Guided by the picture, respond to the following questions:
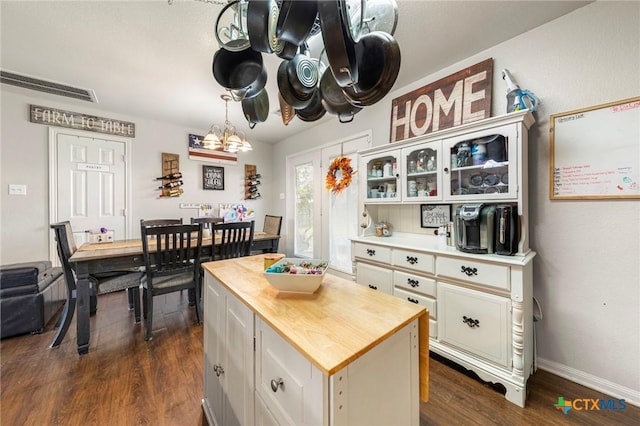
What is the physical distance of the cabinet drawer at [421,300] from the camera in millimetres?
1891

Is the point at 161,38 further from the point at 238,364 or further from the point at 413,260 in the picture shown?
the point at 413,260

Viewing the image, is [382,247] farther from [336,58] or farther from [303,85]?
[336,58]

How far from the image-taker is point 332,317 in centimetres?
85

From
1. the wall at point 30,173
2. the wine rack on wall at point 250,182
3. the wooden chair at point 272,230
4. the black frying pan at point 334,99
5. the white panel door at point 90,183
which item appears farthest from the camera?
the wine rack on wall at point 250,182

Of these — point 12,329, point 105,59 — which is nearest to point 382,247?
point 105,59

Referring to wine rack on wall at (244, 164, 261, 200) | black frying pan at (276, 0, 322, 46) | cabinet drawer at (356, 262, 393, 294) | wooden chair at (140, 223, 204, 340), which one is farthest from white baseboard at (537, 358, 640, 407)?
wine rack on wall at (244, 164, 261, 200)

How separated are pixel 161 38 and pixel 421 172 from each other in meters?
2.48

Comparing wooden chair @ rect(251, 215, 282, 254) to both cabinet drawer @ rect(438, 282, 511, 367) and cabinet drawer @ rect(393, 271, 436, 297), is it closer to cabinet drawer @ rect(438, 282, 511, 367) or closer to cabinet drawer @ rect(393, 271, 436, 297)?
cabinet drawer @ rect(393, 271, 436, 297)

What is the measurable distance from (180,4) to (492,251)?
2752 mm

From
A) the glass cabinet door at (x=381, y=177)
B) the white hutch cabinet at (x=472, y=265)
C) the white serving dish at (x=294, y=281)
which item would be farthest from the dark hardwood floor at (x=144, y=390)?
the glass cabinet door at (x=381, y=177)

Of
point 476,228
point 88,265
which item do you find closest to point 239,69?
point 476,228

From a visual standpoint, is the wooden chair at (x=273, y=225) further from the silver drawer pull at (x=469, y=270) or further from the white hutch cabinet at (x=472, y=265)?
the silver drawer pull at (x=469, y=270)

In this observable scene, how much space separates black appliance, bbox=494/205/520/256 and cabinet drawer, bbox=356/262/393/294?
2.80 ft

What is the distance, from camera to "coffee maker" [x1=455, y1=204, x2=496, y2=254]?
1698mm
